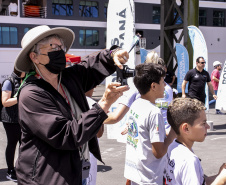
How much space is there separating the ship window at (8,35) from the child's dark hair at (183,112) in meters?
29.3

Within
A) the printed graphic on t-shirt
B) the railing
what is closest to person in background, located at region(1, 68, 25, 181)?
the printed graphic on t-shirt

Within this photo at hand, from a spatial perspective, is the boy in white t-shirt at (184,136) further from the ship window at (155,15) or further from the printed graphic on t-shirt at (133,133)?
the ship window at (155,15)

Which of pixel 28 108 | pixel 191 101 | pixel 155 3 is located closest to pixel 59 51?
pixel 28 108

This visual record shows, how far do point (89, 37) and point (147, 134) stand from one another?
101ft

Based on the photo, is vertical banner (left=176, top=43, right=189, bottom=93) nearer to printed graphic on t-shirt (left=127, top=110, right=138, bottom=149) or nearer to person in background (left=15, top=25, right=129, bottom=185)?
printed graphic on t-shirt (left=127, top=110, right=138, bottom=149)

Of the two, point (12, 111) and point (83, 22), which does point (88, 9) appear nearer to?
point (83, 22)

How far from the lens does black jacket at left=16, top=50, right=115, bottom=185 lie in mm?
1849

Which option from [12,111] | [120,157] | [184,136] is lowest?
[120,157]

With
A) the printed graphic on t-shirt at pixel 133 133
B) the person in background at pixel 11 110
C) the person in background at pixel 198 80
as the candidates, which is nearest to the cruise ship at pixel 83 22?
the person in background at pixel 198 80

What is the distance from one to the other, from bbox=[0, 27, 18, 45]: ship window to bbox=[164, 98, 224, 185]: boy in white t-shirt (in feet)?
96.3

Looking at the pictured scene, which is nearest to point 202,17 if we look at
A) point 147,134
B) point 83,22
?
point 83,22

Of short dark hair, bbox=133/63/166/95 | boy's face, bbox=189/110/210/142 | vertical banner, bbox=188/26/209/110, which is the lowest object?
boy's face, bbox=189/110/210/142

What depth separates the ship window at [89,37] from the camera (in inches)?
1287

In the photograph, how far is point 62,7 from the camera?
32.3 m
